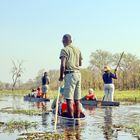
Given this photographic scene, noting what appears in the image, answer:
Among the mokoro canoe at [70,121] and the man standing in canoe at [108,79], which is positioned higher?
the man standing in canoe at [108,79]

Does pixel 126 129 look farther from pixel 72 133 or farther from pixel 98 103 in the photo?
pixel 98 103

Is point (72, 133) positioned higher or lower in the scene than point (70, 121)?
lower

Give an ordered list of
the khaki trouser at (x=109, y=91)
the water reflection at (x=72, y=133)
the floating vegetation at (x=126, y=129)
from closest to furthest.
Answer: the water reflection at (x=72, y=133) < the floating vegetation at (x=126, y=129) < the khaki trouser at (x=109, y=91)

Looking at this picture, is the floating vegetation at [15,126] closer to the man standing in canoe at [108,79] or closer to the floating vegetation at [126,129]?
the floating vegetation at [126,129]

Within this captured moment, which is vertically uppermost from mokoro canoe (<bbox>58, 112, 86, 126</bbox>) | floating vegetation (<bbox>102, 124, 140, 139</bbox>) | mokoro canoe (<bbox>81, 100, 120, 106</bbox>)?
mokoro canoe (<bbox>81, 100, 120, 106</bbox>)

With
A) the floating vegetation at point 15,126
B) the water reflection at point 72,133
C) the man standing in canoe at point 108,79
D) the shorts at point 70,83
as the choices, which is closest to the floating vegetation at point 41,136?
the water reflection at point 72,133

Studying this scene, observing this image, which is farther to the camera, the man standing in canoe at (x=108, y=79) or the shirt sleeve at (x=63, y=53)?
the man standing in canoe at (x=108, y=79)

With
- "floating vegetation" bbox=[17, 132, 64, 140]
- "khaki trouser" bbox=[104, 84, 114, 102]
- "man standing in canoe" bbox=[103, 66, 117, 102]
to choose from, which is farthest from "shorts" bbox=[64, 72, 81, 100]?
"khaki trouser" bbox=[104, 84, 114, 102]

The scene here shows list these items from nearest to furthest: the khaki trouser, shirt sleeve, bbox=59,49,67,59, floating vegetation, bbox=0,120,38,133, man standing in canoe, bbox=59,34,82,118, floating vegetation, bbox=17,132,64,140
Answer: floating vegetation, bbox=17,132,64,140 < floating vegetation, bbox=0,120,38,133 < shirt sleeve, bbox=59,49,67,59 < man standing in canoe, bbox=59,34,82,118 < the khaki trouser

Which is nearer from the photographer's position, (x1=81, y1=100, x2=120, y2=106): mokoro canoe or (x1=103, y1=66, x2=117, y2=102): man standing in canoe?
(x1=81, y1=100, x2=120, y2=106): mokoro canoe

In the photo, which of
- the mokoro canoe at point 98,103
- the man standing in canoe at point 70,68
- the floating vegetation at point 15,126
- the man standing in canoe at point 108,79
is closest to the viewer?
the floating vegetation at point 15,126

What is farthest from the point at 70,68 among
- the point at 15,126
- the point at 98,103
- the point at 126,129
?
the point at 98,103

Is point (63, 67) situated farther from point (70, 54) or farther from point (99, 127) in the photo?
point (99, 127)

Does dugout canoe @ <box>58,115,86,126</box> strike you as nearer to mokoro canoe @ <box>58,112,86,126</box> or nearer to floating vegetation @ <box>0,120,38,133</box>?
mokoro canoe @ <box>58,112,86,126</box>
